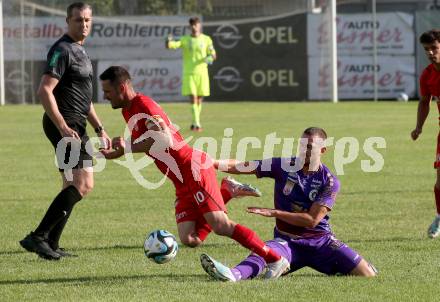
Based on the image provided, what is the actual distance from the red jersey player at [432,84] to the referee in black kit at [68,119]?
3.20m

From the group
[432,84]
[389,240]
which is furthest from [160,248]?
[432,84]

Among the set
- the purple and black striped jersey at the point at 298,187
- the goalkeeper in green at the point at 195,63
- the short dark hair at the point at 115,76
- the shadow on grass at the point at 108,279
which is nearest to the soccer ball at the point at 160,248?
the shadow on grass at the point at 108,279

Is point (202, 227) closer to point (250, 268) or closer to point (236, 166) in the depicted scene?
point (236, 166)

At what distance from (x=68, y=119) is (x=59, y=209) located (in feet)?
2.61

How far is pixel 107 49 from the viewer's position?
33.8m

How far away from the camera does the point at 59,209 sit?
354 inches

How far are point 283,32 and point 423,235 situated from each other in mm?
23926

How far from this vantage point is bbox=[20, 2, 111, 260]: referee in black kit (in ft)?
29.1

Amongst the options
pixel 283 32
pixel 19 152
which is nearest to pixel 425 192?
pixel 19 152

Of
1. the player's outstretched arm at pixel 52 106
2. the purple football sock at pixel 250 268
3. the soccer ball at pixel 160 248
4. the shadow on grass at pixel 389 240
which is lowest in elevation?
the shadow on grass at pixel 389 240

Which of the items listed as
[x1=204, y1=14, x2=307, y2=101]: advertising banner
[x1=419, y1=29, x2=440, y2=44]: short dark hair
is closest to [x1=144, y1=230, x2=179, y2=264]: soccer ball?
[x1=419, y1=29, x2=440, y2=44]: short dark hair

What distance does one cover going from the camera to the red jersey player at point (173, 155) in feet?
25.7

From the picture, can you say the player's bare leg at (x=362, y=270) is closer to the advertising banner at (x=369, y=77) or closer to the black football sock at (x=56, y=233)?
the black football sock at (x=56, y=233)

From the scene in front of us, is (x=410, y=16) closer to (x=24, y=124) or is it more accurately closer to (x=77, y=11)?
(x=24, y=124)
